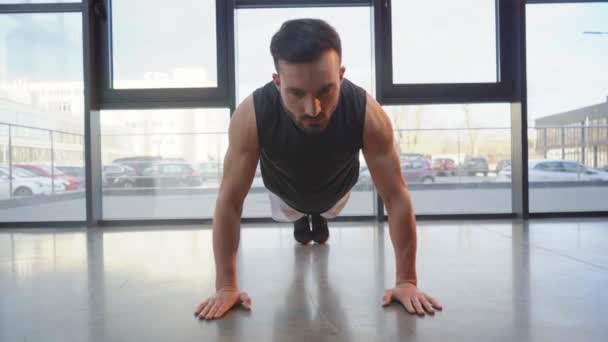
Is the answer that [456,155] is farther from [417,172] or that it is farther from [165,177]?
[165,177]

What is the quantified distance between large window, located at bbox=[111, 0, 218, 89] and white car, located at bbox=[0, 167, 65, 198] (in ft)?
3.18

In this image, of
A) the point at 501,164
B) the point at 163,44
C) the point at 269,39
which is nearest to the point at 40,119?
the point at 163,44

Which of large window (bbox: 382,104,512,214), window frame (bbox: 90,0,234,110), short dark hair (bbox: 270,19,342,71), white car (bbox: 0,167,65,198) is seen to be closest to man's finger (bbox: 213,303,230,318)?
short dark hair (bbox: 270,19,342,71)

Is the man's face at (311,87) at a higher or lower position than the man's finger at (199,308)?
higher

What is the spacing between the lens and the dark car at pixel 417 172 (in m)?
3.77

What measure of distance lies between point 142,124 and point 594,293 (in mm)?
3215

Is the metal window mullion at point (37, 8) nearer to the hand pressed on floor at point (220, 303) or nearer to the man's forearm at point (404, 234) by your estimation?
the hand pressed on floor at point (220, 303)

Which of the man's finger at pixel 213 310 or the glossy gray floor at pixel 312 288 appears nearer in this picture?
the glossy gray floor at pixel 312 288

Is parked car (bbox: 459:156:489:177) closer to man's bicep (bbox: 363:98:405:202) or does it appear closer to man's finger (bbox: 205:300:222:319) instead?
man's bicep (bbox: 363:98:405:202)

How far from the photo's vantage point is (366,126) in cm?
139

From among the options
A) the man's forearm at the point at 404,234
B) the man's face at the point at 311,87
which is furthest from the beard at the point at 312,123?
the man's forearm at the point at 404,234

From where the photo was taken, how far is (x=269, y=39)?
348 cm

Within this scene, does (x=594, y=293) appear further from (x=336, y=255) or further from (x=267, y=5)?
(x=267, y=5)

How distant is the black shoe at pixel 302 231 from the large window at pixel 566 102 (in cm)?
213
